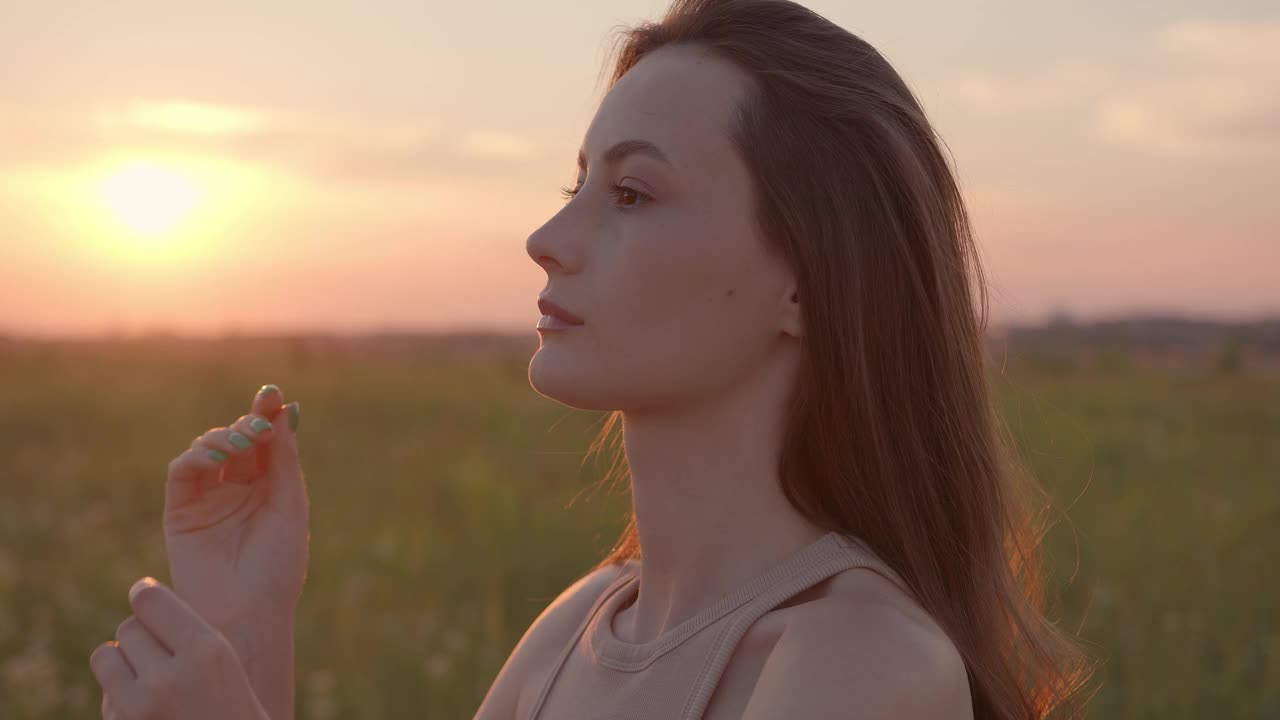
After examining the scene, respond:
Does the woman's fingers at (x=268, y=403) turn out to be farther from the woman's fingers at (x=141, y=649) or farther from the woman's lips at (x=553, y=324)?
the woman's lips at (x=553, y=324)

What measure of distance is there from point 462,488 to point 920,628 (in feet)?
22.1

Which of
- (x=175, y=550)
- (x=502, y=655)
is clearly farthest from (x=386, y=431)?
(x=175, y=550)

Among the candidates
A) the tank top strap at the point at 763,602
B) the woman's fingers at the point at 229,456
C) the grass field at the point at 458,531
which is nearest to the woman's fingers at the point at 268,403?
the woman's fingers at the point at 229,456

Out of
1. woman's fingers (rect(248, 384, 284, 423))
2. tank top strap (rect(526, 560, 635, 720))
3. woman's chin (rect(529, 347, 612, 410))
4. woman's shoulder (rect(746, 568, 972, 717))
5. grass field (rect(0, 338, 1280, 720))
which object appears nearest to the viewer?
woman's shoulder (rect(746, 568, 972, 717))

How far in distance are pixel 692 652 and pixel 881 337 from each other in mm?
587

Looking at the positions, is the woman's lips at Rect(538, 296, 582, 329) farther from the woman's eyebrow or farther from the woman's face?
the woman's eyebrow

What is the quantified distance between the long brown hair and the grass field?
14.4 inches

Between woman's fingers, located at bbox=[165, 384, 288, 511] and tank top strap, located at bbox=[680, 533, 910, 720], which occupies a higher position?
woman's fingers, located at bbox=[165, 384, 288, 511]

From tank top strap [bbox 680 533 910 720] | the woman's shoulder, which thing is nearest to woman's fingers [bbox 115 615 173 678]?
tank top strap [bbox 680 533 910 720]

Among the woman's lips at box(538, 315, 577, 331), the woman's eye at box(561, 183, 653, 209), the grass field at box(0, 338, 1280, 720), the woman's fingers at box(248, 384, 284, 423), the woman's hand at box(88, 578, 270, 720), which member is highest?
the woman's eye at box(561, 183, 653, 209)

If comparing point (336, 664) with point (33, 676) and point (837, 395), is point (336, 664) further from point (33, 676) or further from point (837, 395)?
point (837, 395)

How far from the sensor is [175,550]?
7.27 ft

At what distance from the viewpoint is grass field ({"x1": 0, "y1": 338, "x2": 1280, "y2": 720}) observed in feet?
17.0

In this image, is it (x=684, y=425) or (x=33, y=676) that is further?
(x=33, y=676)
